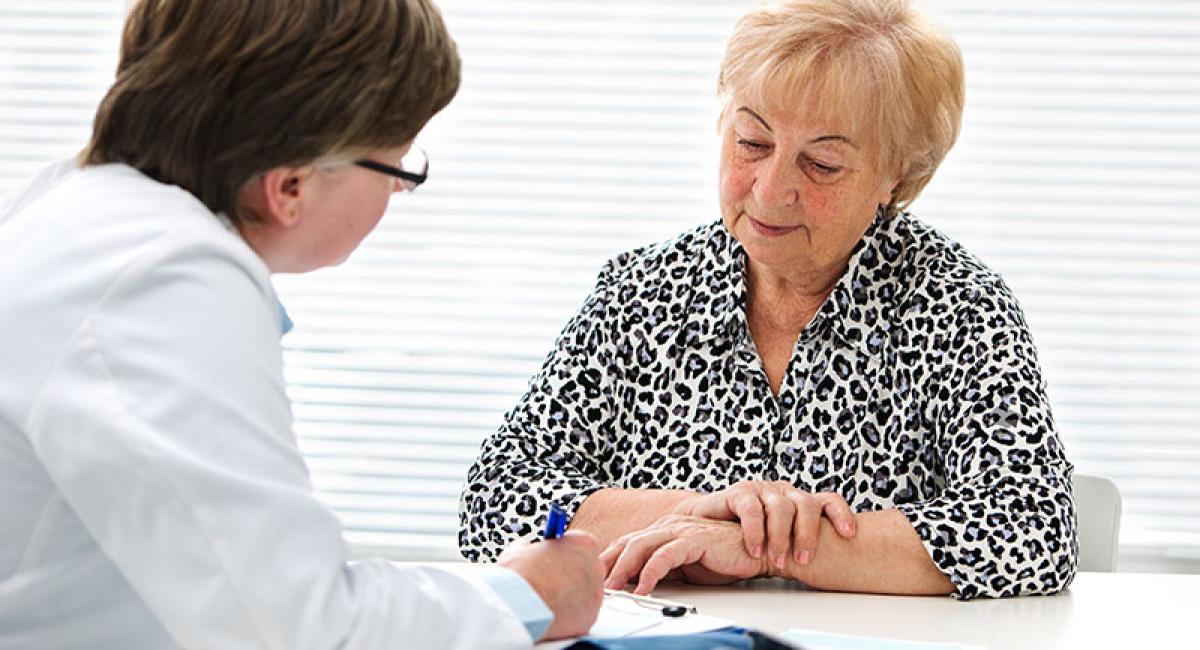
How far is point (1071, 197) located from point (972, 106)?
309 mm

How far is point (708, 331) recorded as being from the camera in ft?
7.06

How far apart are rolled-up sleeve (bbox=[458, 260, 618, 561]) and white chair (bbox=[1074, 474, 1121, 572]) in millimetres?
747

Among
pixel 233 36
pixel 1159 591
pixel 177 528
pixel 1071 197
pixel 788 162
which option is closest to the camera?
pixel 177 528

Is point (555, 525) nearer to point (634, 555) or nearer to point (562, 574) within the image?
point (562, 574)

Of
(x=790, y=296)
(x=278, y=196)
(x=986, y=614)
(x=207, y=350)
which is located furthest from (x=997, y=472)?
(x=207, y=350)

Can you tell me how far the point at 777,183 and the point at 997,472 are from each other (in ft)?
1.71

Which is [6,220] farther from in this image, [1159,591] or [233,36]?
[1159,591]

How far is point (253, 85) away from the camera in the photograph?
112 centimetres

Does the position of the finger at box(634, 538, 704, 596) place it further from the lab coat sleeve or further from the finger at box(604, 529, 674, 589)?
the lab coat sleeve

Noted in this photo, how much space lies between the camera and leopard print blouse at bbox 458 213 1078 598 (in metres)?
1.91

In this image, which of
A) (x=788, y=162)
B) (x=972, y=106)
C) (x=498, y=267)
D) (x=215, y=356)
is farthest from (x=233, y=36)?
(x=972, y=106)

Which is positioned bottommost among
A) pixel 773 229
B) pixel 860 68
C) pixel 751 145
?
pixel 773 229

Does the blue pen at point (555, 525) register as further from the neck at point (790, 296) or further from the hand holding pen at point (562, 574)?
the neck at point (790, 296)

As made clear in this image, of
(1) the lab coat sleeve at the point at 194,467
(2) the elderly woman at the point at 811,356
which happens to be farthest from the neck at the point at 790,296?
(1) the lab coat sleeve at the point at 194,467
